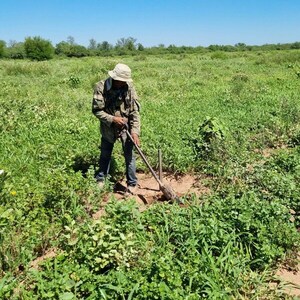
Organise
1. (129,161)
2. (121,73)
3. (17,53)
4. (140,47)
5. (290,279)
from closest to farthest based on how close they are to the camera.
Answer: (290,279) < (121,73) < (129,161) < (17,53) < (140,47)

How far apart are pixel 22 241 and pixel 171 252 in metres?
1.39

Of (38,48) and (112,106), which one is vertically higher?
(38,48)

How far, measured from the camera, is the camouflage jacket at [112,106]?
441cm

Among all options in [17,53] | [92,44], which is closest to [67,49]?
[17,53]

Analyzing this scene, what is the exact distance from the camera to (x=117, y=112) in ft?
15.0

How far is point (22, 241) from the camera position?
10.7 feet

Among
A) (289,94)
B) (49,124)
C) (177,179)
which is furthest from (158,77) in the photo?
(177,179)

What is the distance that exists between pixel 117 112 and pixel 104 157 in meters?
0.67

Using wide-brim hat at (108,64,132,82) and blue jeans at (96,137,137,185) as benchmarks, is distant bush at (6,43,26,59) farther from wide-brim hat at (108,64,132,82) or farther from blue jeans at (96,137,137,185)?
wide-brim hat at (108,64,132,82)

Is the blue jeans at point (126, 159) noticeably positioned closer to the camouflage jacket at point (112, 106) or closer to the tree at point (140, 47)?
the camouflage jacket at point (112, 106)

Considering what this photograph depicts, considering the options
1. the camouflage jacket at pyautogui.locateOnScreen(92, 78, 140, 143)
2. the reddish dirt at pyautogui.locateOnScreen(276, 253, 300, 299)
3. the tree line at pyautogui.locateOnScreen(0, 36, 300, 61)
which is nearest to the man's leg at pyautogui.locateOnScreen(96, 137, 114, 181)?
the camouflage jacket at pyautogui.locateOnScreen(92, 78, 140, 143)

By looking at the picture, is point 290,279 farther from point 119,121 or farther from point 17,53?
point 17,53

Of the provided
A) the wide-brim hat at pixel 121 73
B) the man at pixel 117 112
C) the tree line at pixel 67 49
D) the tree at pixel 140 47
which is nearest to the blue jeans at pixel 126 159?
the man at pixel 117 112

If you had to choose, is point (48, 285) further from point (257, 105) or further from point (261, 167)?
point (257, 105)
